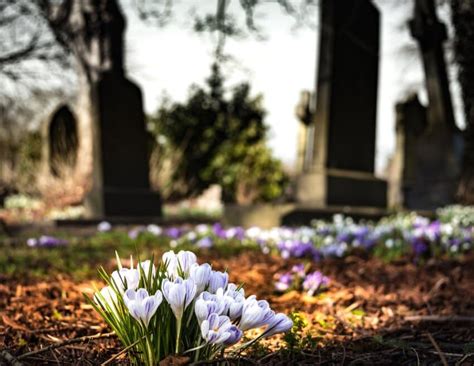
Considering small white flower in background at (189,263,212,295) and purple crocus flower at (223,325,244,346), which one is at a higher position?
small white flower in background at (189,263,212,295)

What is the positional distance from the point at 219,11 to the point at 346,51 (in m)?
2.80

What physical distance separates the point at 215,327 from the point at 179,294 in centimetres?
13

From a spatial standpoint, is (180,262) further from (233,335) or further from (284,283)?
(284,283)

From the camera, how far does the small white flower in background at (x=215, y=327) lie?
1.49 metres

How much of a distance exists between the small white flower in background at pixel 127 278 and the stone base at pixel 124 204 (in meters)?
11.5

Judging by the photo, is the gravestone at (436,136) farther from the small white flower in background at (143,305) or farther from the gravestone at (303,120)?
the small white flower in background at (143,305)

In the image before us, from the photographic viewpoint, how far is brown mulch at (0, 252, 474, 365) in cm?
199

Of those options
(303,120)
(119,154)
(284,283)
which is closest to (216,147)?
(303,120)

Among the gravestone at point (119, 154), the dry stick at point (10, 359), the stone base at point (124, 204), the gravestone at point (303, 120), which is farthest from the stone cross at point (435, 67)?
the dry stick at point (10, 359)

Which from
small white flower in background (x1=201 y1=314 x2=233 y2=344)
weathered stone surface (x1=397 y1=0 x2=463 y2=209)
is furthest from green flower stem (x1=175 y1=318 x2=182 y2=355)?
weathered stone surface (x1=397 y1=0 x2=463 y2=209)

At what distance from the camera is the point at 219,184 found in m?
20.4

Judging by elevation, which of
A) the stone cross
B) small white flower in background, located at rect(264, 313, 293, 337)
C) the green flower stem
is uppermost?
the stone cross

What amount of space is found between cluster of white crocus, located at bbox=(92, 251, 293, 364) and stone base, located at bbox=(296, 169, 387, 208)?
763 centimetres

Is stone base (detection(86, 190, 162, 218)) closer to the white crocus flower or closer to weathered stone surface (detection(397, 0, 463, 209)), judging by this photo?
weathered stone surface (detection(397, 0, 463, 209))
